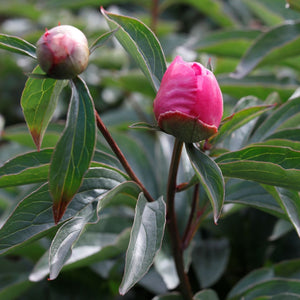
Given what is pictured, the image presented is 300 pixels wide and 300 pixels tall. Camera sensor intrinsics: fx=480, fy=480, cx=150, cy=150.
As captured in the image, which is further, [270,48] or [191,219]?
[270,48]

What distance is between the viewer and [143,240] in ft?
1.89

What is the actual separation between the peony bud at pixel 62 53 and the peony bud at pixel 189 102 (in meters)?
0.10

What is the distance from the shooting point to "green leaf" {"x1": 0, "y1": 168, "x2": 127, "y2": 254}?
593 mm

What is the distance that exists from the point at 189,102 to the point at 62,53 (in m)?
0.15

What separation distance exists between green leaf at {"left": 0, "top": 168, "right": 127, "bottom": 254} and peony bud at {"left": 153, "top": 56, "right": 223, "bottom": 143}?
13 cm

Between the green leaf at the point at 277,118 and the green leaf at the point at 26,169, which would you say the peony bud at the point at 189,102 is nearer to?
the green leaf at the point at 26,169

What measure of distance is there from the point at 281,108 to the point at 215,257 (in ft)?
1.19

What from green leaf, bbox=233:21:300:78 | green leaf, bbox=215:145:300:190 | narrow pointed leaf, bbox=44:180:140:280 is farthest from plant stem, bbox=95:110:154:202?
green leaf, bbox=233:21:300:78

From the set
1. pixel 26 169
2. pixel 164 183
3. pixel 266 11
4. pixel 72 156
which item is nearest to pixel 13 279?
pixel 164 183

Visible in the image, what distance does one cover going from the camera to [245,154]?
617mm

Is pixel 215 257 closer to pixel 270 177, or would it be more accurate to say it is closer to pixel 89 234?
pixel 89 234

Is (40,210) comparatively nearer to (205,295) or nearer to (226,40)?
(205,295)

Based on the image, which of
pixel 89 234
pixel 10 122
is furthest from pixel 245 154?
pixel 10 122

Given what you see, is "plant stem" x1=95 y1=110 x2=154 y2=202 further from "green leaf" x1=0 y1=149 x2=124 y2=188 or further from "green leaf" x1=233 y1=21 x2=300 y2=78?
"green leaf" x1=233 y1=21 x2=300 y2=78
